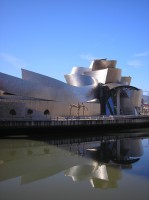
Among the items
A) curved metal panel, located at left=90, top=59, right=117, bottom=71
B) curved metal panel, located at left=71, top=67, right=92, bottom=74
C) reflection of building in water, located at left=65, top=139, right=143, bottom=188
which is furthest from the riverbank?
curved metal panel, located at left=71, top=67, right=92, bottom=74

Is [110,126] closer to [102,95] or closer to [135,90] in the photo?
[102,95]

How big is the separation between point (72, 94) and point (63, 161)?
26931 mm

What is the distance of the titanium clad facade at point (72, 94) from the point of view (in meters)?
32.2

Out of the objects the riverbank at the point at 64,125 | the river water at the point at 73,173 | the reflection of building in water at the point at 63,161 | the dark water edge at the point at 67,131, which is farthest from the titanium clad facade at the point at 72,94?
the river water at the point at 73,173

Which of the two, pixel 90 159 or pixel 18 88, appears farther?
pixel 18 88

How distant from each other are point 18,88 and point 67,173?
23.4m

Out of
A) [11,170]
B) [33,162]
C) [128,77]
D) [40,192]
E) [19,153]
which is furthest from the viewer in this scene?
[128,77]

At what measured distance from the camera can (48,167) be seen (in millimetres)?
13242

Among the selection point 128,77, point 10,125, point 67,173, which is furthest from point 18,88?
point 128,77

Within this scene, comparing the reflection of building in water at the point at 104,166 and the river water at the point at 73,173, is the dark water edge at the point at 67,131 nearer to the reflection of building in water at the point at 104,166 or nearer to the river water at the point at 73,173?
the river water at the point at 73,173

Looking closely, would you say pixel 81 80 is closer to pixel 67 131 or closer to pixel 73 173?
pixel 67 131

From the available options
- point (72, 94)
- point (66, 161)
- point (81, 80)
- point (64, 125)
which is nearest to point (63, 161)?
point (66, 161)

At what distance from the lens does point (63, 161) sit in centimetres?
1450

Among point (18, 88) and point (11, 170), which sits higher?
point (18, 88)
